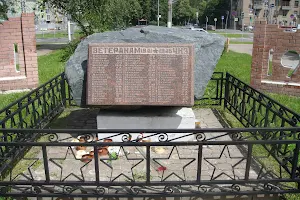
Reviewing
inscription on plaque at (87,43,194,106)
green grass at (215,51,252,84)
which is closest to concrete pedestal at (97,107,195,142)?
inscription on plaque at (87,43,194,106)

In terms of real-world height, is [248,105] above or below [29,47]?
below

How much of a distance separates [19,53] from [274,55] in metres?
6.49

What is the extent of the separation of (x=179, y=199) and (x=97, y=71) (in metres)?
2.05

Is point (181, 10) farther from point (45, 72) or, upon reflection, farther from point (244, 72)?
point (45, 72)

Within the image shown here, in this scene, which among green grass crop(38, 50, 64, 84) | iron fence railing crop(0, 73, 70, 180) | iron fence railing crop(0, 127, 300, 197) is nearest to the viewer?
iron fence railing crop(0, 127, 300, 197)

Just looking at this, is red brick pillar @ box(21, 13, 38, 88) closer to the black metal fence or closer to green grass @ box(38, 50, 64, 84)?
green grass @ box(38, 50, 64, 84)

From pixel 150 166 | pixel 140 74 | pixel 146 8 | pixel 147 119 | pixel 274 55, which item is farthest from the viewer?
pixel 146 8

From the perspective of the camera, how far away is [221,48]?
4.88 meters

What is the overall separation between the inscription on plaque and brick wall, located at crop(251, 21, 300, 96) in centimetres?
434

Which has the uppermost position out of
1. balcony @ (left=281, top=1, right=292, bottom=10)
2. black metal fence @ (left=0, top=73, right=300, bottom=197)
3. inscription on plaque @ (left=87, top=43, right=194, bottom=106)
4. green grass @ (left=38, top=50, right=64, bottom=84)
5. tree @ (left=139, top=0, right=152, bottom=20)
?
balcony @ (left=281, top=1, right=292, bottom=10)

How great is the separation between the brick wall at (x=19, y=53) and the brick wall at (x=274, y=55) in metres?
5.73

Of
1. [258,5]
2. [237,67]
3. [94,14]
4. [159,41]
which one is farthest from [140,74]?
[258,5]

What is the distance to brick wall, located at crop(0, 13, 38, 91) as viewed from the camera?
7969 millimetres

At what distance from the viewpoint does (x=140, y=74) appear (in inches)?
172
